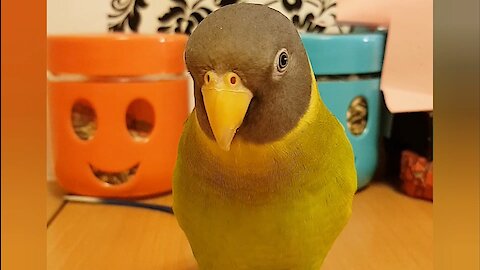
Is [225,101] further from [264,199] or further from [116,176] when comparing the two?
[116,176]

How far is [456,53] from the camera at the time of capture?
7.9 inches

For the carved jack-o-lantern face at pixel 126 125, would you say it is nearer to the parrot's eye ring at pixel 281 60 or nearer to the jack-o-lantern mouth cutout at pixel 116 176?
the jack-o-lantern mouth cutout at pixel 116 176

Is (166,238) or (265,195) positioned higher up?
(265,195)

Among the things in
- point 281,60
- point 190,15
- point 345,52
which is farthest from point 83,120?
point 281,60

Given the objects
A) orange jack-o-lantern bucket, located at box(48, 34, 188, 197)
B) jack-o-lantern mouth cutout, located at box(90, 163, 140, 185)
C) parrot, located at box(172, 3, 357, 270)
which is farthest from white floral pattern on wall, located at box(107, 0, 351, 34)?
parrot, located at box(172, 3, 357, 270)

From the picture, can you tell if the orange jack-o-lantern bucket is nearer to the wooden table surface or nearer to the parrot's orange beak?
the wooden table surface

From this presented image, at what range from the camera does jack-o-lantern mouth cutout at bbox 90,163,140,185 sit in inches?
26.6

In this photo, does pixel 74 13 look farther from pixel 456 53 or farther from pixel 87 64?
pixel 456 53

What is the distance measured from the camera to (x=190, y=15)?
0.69 metres

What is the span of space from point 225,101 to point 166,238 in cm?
30

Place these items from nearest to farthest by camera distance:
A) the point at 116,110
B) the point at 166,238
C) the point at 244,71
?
the point at 244,71
the point at 166,238
the point at 116,110

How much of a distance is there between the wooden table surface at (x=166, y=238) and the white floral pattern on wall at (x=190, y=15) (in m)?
0.21

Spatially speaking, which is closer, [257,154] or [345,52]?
[257,154]

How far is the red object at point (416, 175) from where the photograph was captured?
0.66m
